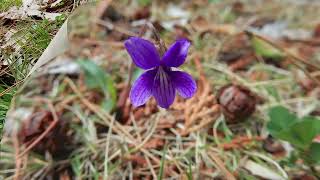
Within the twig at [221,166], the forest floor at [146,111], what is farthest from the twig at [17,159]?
the twig at [221,166]

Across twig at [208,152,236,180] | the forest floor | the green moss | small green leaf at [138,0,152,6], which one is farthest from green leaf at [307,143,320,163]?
small green leaf at [138,0,152,6]

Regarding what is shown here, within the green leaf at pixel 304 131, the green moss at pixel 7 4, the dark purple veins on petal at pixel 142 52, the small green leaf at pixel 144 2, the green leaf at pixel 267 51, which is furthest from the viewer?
the small green leaf at pixel 144 2

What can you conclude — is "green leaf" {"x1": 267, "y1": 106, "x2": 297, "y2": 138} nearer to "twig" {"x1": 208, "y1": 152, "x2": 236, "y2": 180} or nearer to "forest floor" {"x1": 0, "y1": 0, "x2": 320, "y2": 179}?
"forest floor" {"x1": 0, "y1": 0, "x2": 320, "y2": 179}

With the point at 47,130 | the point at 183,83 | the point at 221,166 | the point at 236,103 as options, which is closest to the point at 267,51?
the point at 236,103

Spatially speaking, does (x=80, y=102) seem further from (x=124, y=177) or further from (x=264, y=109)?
(x=264, y=109)

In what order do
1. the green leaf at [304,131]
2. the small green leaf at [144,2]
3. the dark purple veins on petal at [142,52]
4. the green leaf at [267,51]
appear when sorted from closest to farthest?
the dark purple veins on petal at [142,52]
the green leaf at [304,131]
the green leaf at [267,51]
the small green leaf at [144,2]

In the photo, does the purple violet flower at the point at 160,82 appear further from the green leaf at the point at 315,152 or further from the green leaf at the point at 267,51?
the green leaf at the point at 267,51
